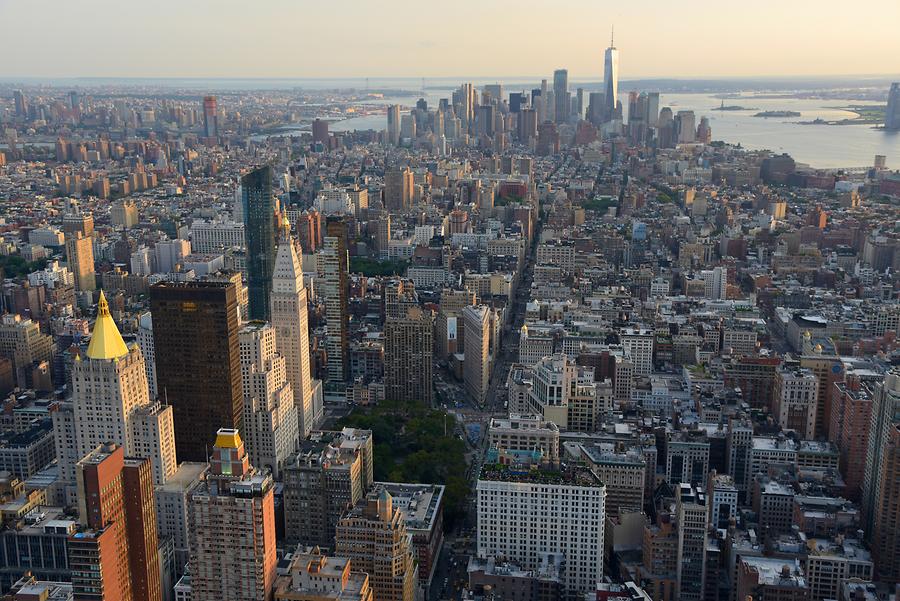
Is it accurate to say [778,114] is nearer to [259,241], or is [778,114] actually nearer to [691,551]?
[259,241]

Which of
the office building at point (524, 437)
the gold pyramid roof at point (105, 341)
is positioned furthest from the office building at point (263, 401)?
the office building at point (524, 437)

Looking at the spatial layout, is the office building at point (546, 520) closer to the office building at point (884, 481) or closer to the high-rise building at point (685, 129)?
the office building at point (884, 481)

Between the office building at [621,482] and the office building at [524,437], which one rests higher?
the office building at [524,437]

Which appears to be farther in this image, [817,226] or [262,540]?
[817,226]

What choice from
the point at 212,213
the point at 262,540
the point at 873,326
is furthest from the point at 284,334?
the point at 212,213

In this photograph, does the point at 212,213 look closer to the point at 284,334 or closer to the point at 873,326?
the point at 284,334

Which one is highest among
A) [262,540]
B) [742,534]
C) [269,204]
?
[269,204]
